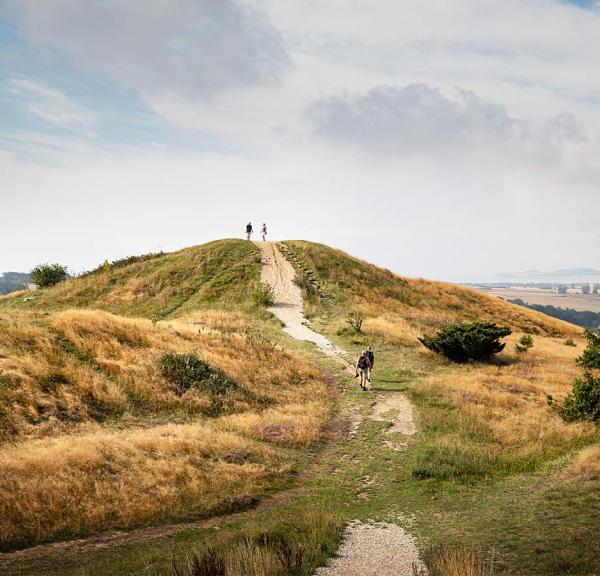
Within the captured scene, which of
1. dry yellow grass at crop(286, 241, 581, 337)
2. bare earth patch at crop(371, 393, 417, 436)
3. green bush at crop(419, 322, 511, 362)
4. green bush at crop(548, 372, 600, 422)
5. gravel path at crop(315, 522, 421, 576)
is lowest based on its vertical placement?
bare earth patch at crop(371, 393, 417, 436)

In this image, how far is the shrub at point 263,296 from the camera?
133ft

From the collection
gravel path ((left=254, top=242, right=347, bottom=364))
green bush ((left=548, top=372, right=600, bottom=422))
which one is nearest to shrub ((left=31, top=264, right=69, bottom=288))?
gravel path ((left=254, top=242, right=347, bottom=364))

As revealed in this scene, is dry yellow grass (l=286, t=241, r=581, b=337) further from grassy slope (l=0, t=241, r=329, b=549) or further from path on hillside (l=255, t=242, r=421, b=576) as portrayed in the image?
grassy slope (l=0, t=241, r=329, b=549)

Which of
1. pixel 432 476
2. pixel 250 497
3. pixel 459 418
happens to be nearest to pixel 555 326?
pixel 459 418

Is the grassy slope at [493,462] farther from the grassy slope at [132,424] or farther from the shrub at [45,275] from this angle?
the shrub at [45,275]

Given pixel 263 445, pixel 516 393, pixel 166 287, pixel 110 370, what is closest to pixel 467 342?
pixel 516 393

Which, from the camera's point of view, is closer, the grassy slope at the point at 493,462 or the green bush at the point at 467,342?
the grassy slope at the point at 493,462

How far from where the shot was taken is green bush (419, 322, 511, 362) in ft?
94.5

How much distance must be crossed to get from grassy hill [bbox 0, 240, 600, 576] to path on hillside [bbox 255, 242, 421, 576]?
39 centimetres

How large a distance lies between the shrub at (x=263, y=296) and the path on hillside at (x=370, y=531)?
0.63m

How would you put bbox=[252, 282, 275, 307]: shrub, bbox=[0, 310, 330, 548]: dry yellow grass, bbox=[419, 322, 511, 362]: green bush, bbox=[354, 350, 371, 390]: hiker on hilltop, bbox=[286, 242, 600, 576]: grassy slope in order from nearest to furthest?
bbox=[286, 242, 600, 576]: grassy slope, bbox=[0, 310, 330, 548]: dry yellow grass, bbox=[354, 350, 371, 390]: hiker on hilltop, bbox=[419, 322, 511, 362]: green bush, bbox=[252, 282, 275, 307]: shrub

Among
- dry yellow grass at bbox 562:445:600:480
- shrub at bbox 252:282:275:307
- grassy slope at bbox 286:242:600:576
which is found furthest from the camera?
shrub at bbox 252:282:275:307

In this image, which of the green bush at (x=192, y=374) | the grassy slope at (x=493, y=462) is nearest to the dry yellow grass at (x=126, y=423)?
the green bush at (x=192, y=374)

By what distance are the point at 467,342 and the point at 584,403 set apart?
11147 millimetres
